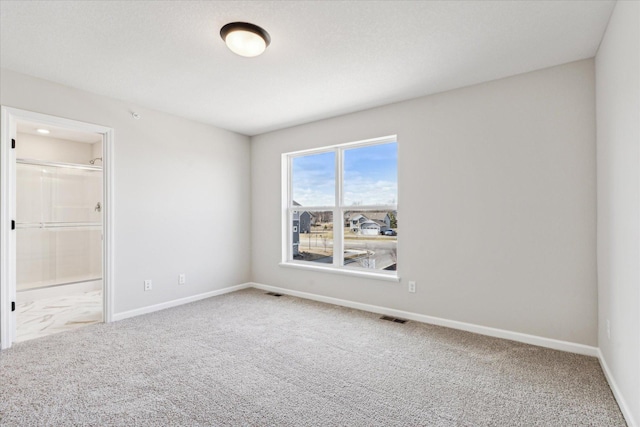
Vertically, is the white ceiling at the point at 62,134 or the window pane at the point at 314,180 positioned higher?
the white ceiling at the point at 62,134

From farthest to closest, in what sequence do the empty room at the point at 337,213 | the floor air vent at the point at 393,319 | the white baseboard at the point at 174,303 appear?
the white baseboard at the point at 174,303, the floor air vent at the point at 393,319, the empty room at the point at 337,213

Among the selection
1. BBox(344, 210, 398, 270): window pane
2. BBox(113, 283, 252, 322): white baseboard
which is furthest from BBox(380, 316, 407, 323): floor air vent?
BBox(113, 283, 252, 322): white baseboard

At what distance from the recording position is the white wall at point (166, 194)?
3.31m

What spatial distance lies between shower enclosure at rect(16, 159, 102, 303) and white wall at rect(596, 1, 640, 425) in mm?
6004

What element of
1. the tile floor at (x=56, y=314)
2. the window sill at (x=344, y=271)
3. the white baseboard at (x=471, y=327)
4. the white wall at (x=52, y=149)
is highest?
the white wall at (x=52, y=149)

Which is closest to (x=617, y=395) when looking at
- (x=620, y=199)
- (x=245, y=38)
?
(x=620, y=199)

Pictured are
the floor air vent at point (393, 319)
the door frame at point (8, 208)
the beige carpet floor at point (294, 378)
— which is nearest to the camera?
the beige carpet floor at point (294, 378)

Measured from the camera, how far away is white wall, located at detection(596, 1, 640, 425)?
1654mm

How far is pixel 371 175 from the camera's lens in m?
3.98

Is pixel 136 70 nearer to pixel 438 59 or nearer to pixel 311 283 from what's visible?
pixel 438 59

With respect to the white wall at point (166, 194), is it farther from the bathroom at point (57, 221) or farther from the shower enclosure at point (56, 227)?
the shower enclosure at point (56, 227)

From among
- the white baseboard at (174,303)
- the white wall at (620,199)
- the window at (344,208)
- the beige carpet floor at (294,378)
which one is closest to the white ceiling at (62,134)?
the white baseboard at (174,303)

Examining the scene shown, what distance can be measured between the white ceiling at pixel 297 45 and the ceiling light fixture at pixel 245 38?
5cm

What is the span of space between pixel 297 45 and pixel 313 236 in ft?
8.91
